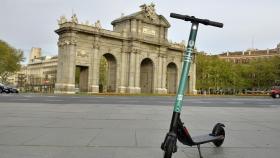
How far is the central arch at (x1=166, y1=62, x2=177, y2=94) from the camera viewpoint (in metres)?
74.2

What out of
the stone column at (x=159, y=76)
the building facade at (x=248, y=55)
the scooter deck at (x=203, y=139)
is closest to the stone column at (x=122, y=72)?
the stone column at (x=159, y=76)

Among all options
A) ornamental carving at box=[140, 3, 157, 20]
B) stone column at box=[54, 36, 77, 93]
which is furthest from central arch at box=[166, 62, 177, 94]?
stone column at box=[54, 36, 77, 93]

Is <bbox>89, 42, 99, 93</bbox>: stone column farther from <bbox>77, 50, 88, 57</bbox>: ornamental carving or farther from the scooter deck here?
the scooter deck

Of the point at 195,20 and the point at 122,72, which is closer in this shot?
the point at 195,20

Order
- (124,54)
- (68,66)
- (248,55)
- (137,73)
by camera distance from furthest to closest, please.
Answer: (248,55), (137,73), (124,54), (68,66)

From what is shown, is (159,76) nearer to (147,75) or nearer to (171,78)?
(147,75)

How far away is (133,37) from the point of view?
62344mm

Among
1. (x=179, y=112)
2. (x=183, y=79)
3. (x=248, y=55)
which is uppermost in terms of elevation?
(x=248, y=55)

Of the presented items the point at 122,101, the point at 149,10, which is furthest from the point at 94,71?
the point at 122,101

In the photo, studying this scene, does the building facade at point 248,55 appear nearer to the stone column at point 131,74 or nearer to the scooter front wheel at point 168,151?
the stone column at point 131,74

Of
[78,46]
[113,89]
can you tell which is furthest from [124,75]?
[78,46]

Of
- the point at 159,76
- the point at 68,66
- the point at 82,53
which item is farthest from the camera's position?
the point at 159,76

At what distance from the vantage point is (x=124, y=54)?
208 feet

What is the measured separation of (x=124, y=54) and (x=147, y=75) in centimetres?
837
